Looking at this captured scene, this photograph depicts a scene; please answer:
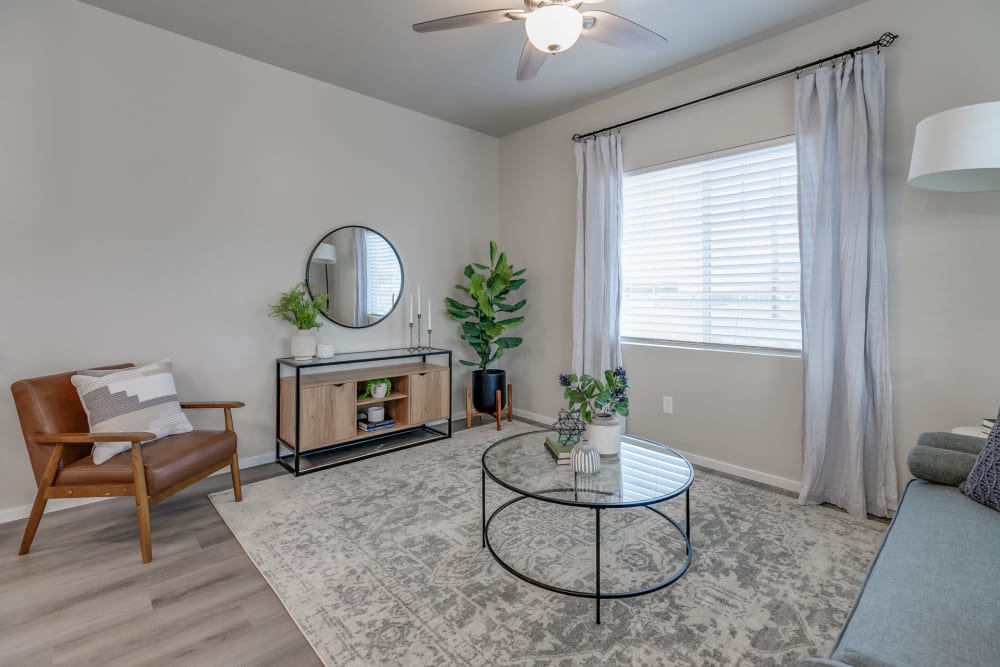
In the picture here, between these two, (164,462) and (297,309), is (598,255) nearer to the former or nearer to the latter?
(297,309)

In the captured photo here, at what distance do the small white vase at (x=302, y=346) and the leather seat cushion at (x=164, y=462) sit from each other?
0.87 meters

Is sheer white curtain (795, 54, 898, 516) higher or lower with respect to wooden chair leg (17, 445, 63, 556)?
higher

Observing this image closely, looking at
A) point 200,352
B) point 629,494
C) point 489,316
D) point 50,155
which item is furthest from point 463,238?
point 629,494

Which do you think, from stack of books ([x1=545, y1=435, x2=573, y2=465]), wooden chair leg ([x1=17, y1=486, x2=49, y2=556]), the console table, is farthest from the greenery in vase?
wooden chair leg ([x1=17, y1=486, x2=49, y2=556])

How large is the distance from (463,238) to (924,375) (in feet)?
12.1

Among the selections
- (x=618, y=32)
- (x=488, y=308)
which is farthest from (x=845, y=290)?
(x=488, y=308)

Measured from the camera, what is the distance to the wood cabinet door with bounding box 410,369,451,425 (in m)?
3.87

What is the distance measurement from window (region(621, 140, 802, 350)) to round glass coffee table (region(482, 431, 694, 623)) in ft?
4.36

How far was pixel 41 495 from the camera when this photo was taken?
2189mm

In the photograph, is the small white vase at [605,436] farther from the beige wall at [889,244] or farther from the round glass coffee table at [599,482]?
the beige wall at [889,244]

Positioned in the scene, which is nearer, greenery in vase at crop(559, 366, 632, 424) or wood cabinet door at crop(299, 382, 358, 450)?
greenery in vase at crop(559, 366, 632, 424)

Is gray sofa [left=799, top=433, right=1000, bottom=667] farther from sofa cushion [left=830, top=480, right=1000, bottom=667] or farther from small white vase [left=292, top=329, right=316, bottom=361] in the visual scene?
small white vase [left=292, top=329, right=316, bottom=361]

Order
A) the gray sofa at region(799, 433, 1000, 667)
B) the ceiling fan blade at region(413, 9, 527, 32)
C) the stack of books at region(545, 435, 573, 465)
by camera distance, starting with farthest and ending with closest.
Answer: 1. the stack of books at region(545, 435, 573, 465)
2. the ceiling fan blade at region(413, 9, 527, 32)
3. the gray sofa at region(799, 433, 1000, 667)

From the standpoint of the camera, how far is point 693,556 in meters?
2.21
